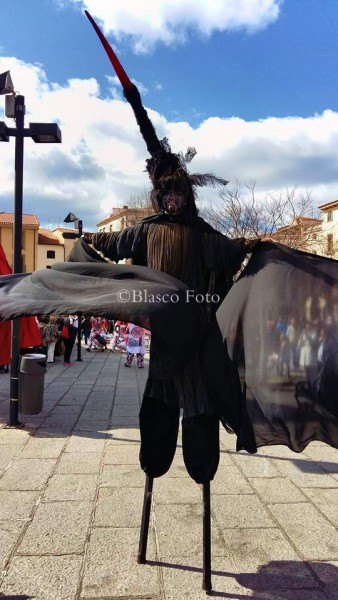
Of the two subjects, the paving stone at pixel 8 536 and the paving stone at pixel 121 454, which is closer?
the paving stone at pixel 8 536

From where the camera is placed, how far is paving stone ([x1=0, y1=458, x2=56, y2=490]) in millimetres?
3375

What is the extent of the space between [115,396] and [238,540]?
4709mm

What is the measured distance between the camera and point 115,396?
7129mm

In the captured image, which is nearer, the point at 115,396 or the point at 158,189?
the point at 158,189

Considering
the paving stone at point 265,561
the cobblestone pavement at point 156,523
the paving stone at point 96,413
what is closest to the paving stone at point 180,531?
the cobblestone pavement at point 156,523

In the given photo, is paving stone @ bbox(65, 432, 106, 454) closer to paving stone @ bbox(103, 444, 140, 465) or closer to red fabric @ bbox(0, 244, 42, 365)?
paving stone @ bbox(103, 444, 140, 465)

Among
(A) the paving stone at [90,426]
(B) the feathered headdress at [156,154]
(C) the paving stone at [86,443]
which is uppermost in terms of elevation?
(B) the feathered headdress at [156,154]

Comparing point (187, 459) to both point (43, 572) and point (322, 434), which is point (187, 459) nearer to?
point (322, 434)

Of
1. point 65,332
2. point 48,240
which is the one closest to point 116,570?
point 65,332

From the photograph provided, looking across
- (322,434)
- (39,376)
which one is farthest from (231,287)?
(39,376)

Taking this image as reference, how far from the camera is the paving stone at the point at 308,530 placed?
252 cm

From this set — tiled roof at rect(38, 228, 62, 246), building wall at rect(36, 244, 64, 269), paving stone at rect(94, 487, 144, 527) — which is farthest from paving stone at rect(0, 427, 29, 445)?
tiled roof at rect(38, 228, 62, 246)

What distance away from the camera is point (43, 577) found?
87.4 inches

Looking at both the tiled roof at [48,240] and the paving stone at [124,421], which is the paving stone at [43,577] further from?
the tiled roof at [48,240]
